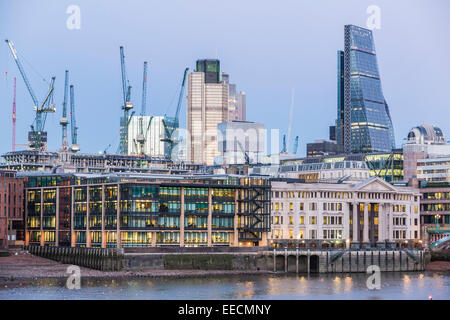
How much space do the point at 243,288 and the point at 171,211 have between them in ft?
114

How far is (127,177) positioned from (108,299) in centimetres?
5246

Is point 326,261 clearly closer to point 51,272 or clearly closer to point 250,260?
point 250,260

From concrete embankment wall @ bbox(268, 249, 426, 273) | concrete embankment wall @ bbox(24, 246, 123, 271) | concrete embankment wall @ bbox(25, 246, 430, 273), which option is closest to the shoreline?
concrete embankment wall @ bbox(24, 246, 123, 271)

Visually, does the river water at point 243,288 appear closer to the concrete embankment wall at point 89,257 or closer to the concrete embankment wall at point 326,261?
the concrete embankment wall at point 326,261

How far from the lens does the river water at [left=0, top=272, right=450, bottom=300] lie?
473ft

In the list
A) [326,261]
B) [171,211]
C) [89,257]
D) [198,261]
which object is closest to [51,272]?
[89,257]

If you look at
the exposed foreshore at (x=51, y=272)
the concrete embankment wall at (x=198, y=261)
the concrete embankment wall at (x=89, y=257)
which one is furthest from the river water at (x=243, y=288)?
the concrete embankment wall at (x=89, y=257)

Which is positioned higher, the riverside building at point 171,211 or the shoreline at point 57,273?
the riverside building at point 171,211

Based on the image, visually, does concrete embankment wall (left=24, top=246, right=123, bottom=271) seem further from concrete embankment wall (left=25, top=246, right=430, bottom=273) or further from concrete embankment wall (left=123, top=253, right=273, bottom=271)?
concrete embankment wall (left=123, top=253, right=273, bottom=271)

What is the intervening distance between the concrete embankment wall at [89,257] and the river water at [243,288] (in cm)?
1179

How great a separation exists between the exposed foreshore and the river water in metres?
3.76

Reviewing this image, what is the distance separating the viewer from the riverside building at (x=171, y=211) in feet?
604
